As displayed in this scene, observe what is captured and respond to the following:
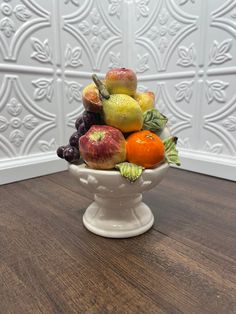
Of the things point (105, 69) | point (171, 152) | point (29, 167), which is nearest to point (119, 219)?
point (171, 152)

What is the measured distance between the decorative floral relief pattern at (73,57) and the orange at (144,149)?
0.63 m

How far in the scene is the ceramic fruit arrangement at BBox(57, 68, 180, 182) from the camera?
1.22 feet

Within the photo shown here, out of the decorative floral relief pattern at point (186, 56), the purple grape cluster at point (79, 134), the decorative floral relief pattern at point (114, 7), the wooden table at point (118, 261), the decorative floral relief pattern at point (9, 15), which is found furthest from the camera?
the decorative floral relief pattern at point (114, 7)

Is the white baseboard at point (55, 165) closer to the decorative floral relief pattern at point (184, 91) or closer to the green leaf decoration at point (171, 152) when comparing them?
the decorative floral relief pattern at point (184, 91)

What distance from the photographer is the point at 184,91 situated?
92 cm

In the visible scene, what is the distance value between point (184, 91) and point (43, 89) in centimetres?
49

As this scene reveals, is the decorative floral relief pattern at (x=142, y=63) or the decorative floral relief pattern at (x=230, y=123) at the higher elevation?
the decorative floral relief pattern at (x=142, y=63)

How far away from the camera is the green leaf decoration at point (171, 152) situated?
16.4 inches

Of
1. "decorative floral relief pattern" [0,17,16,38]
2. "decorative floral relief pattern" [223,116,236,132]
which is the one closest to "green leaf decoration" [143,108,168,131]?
"decorative floral relief pattern" [223,116,236,132]

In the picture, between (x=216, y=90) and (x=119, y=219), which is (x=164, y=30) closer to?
(x=216, y=90)

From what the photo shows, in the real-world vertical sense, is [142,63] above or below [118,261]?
above

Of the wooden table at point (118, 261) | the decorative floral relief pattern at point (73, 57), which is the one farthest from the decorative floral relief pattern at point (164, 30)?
the wooden table at point (118, 261)

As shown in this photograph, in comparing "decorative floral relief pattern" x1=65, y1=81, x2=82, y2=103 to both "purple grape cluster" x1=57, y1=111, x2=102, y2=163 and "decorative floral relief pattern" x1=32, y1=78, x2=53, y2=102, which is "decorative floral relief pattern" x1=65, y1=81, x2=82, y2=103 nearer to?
"decorative floral relief pattern" x1=32, y1=78, x2=53, y2=102

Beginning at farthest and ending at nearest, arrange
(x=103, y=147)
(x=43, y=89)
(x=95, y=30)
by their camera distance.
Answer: (x=95, y=30), (x=43, y=89), (x=103, y=147)
